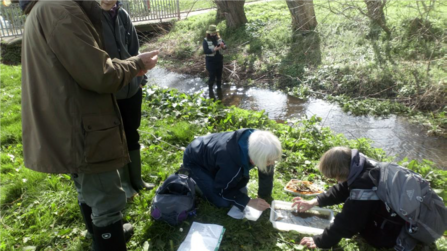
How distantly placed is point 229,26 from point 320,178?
28.4ft

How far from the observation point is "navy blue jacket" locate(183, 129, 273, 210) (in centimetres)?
263

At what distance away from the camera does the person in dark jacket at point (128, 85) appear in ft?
7.89

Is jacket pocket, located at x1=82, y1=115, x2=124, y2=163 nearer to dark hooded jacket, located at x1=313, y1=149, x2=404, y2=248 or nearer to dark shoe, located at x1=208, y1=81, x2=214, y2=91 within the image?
dark hooded jacket, located at x1=313, y1=149, x2=404, y2=248

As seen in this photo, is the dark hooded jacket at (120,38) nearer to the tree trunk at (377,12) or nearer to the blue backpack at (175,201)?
the blue backpack at (175,201)

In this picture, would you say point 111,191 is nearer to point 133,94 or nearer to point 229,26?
point 133,94

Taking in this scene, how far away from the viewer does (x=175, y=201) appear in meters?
2.73

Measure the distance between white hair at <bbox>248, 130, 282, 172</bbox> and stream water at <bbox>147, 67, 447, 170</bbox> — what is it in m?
2.44

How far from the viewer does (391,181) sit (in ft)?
7.14

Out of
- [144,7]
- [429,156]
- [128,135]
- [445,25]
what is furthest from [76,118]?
[144,7]

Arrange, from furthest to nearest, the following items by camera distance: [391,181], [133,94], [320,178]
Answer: [320,178], [133,94], [391,181]

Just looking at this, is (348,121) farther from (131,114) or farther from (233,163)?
(131,114)

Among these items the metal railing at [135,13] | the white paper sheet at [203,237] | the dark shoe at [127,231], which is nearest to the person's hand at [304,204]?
the white paper sheet at [203,237]

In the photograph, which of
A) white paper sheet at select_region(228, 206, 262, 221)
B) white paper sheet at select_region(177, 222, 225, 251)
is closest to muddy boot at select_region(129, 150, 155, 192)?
white paper sheet at select_region(177, 222, 225, 251)

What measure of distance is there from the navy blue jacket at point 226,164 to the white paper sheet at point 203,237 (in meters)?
0.29
